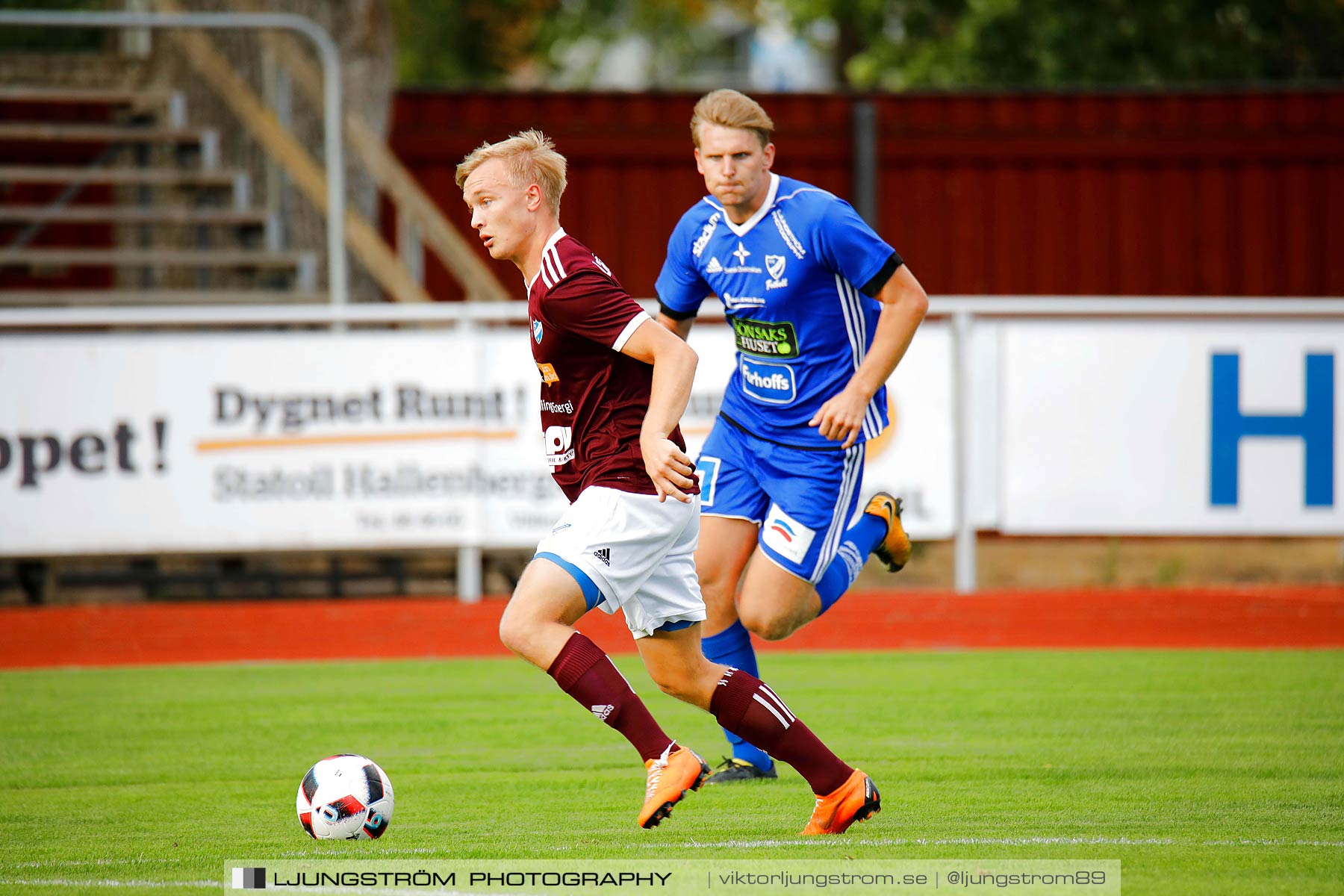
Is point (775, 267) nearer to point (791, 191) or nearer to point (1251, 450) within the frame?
point (791, 191)

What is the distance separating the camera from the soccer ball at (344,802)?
4.82 metres

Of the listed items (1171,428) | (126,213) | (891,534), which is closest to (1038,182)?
(1171,428)

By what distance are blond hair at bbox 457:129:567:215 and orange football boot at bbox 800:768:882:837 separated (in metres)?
1.93

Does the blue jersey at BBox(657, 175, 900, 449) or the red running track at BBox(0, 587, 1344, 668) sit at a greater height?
the blue jersey at BBox(657, 175, 900, 449)

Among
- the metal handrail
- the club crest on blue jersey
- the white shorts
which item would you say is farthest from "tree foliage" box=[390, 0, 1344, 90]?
the white shorts

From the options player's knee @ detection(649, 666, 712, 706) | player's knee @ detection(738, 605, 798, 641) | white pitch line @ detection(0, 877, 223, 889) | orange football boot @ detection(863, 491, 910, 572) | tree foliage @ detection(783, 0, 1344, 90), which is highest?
tree foliage @ detection(783, 0, 1344, 90)

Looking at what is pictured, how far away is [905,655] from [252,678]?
3825 mm

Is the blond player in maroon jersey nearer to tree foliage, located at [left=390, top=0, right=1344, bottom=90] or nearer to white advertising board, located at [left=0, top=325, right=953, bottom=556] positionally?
white advertising board, located at [left=0, top=325, right=953, bottom=556]

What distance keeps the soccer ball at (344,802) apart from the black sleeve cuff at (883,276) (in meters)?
2.34

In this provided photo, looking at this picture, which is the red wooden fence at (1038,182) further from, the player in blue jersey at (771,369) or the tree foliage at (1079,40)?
the player in blue jersey at (771,369)

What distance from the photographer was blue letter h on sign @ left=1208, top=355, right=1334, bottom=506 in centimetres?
1170

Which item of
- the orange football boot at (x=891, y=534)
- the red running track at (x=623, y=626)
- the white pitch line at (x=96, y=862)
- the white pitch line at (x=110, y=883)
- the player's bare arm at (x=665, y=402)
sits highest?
the player's bare arm at (x=665, y=402)

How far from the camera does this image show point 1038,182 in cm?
1775

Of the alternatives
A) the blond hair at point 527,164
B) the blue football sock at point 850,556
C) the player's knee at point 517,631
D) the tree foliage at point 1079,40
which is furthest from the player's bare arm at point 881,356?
the tree foliage at point 1079,40
